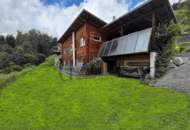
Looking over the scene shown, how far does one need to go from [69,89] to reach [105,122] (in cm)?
454

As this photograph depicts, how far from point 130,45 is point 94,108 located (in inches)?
299

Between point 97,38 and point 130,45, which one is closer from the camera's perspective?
point 130,45

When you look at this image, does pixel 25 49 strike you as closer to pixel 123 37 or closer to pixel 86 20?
pixel 86 20

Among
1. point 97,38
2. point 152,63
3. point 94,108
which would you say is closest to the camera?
point 94,108

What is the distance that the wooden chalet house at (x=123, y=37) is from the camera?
11.7 meters

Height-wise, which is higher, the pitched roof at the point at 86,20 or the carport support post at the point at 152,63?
the pitched roof at the point at 86,20

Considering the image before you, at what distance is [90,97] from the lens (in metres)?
8.35

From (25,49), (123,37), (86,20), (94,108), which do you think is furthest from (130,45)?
(25,49)

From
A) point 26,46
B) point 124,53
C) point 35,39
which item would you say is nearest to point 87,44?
point 124,53

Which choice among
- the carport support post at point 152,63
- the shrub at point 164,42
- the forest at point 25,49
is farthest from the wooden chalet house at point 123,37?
the forest at point 25,49

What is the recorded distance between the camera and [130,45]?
13000 millimetres

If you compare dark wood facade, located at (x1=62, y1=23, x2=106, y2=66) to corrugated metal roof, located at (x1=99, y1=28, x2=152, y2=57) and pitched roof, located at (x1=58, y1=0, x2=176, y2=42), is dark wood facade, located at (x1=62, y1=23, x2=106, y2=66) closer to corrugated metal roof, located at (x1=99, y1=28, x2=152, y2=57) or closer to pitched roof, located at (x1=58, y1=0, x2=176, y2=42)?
pitched roof, located at (x1=58, y1=0, x2=176, y2=42)

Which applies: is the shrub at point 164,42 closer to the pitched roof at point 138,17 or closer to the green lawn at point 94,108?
the pitched roof at point 138,17

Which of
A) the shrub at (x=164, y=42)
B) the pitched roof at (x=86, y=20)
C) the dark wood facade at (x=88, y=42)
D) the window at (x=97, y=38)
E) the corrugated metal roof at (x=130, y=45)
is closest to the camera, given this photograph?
the corrugated metal roof at (x=130, y=45)
